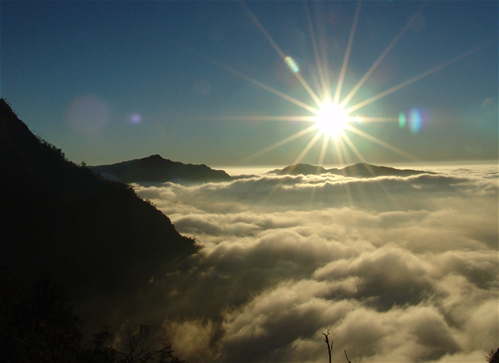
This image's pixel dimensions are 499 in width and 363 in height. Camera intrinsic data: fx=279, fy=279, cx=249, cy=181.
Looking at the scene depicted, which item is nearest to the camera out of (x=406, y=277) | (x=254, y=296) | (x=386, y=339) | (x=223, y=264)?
(x=386, y=339)

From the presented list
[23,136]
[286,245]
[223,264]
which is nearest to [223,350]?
[223,264]

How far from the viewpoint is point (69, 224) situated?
5109 centimetres

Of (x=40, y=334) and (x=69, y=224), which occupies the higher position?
(x=69, y=224)

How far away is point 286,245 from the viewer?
426ft

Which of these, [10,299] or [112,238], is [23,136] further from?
[10,299]

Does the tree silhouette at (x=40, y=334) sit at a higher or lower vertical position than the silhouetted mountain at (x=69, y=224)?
lower

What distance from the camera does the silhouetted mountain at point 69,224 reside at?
41.7 metres

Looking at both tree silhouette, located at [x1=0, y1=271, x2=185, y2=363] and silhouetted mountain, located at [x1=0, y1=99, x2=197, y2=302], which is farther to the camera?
silhouetted mountain, located at [x1=0, y1=99, x2=197, y2=302]

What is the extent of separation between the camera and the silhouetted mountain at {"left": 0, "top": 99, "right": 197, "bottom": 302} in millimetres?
41656

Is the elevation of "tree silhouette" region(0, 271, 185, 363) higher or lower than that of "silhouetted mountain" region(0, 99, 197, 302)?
lower

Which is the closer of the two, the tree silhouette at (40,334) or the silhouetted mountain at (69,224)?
the tree silhouette at (40,334)

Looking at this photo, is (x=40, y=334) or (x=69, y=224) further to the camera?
(x=69, y=224)

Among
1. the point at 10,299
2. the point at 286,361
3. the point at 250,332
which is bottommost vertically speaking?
the point at 286,361

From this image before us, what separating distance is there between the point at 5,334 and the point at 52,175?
46069 mm
